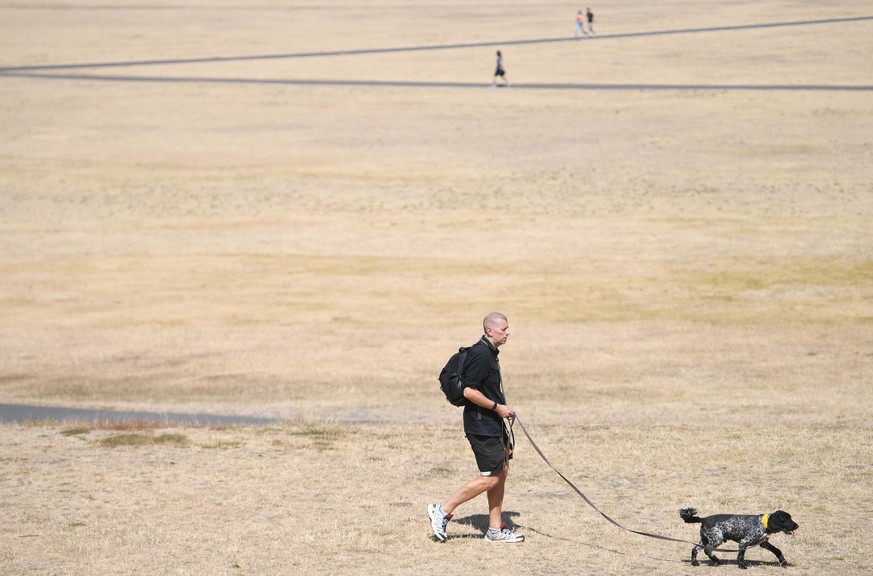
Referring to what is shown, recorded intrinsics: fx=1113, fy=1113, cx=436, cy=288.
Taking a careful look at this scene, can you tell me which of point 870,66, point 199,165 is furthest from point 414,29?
point 199,165

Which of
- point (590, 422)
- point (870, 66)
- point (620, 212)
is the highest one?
point (870, 66)

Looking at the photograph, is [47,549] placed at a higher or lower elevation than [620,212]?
lower

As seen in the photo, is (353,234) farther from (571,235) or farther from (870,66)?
(870,66)

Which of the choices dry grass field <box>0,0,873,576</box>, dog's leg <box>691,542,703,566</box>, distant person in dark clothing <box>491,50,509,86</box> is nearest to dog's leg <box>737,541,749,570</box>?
dry grass field <box>0,0,873,576</box>

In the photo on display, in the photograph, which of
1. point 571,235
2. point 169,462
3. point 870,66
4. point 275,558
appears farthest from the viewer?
point 870,66

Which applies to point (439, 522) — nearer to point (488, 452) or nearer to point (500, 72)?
point (488, 452)

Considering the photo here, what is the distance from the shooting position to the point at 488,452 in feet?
34.2

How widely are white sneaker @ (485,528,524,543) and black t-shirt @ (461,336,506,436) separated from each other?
96 cm

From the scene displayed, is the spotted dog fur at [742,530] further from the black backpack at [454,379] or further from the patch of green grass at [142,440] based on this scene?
the patch of green grass at [142,440]

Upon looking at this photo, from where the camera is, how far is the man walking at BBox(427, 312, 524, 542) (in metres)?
10.1

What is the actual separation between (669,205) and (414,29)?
50.3 meters

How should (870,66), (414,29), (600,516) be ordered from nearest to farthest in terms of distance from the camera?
(600,516), (870,66), (414,29)

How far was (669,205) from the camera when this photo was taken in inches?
1604

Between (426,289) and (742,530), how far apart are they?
21.7 metres
